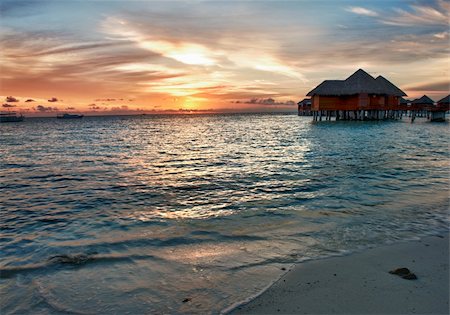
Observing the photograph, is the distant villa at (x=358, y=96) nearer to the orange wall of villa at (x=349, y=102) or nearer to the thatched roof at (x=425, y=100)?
the orange wall of villa at (x=349, y=102)

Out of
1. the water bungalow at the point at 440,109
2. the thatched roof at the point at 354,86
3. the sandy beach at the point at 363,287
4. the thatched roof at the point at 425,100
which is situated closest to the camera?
the sandy beach at the point at 363,287

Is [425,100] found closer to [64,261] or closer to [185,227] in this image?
[185,227]

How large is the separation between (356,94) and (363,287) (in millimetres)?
52830

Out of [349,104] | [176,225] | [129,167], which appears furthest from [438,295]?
[349,104]

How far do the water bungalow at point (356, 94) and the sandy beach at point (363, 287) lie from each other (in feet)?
164

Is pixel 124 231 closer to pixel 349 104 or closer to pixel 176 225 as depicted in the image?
pixel 176 225

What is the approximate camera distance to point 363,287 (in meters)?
4.13

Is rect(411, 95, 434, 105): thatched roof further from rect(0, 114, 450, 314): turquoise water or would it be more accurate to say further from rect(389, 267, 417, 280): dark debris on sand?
rect(389, 267, 417, 280): dark debris on sand

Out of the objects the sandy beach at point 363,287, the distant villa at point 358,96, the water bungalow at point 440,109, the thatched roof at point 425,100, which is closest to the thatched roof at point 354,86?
the distant villa at point 358,96

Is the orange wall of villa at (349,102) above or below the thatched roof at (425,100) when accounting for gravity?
below

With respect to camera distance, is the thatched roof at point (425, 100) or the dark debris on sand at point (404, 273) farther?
the thatched roof at point (425, 100)

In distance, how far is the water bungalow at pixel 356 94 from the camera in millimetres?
51469

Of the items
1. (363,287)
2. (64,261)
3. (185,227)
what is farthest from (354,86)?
(64,261)

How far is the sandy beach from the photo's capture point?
367 cm
